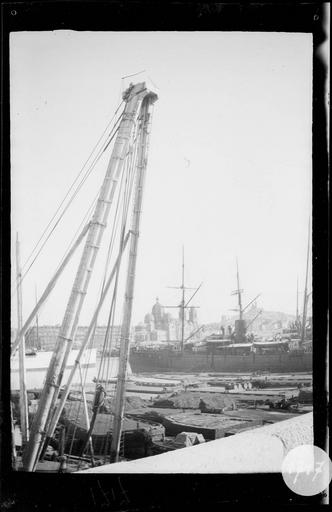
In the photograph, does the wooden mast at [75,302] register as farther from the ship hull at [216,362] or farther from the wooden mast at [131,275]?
the ship hull at [216,362]

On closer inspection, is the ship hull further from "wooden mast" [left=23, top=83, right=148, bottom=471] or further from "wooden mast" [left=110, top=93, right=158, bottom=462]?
"wooden mast" [left=23, top=83, right=148, bottom=471]

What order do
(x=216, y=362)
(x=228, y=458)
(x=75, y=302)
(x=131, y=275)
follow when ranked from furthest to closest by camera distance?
1. (x=216, y=362)
2. (x=131, y=275)
3. (x=75, y=302)
4. (x=228, y=458)

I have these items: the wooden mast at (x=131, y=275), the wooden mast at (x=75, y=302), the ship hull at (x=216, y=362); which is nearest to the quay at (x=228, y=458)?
the wooden mast at (x=75, y=302)

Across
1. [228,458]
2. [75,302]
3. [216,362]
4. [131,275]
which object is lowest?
[216,362]

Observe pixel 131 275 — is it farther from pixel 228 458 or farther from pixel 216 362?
pixel 216 362

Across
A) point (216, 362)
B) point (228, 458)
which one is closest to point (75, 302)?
point (228, 458)

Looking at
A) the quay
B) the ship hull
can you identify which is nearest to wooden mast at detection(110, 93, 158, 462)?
the quay
